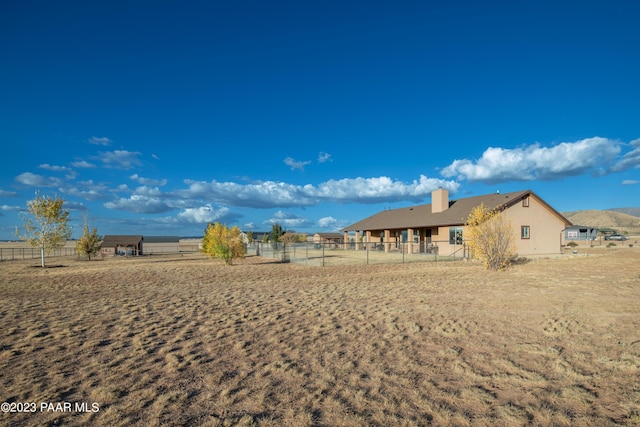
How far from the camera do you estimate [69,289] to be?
14750 millimetres

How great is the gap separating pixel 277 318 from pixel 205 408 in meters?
4.66

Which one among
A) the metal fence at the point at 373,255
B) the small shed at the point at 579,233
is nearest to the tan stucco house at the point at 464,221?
the metal fence at the point at 373,255

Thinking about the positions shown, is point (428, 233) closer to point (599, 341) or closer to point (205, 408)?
point (599, 341)

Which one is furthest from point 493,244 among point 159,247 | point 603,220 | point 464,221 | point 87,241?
point 603,220

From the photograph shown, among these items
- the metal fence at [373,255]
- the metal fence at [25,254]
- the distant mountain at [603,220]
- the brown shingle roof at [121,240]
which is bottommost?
the metal fence at [25,254]

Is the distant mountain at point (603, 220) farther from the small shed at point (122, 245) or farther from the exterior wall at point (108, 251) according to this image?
the exterior wall at point (108, 251)

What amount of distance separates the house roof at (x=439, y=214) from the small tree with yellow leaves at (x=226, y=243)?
56.9 ft

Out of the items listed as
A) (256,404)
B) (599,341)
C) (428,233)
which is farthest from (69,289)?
(428,233)

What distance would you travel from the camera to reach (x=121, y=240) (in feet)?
195

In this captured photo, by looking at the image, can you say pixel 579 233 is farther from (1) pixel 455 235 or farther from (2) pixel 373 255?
(2) pixel 373 255

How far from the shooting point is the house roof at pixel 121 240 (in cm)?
5794

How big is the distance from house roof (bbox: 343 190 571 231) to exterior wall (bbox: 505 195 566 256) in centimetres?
51

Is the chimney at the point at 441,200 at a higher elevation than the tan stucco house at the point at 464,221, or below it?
higher

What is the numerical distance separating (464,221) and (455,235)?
330 centimetres
